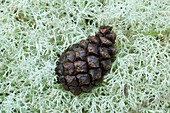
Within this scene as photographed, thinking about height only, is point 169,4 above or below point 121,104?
above

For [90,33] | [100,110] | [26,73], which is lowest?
[100,110]

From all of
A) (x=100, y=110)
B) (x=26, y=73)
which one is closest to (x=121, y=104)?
(x=100, y=110)

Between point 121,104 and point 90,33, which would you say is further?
point 90,33

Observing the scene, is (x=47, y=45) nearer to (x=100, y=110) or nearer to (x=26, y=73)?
(x=26, y=73)
